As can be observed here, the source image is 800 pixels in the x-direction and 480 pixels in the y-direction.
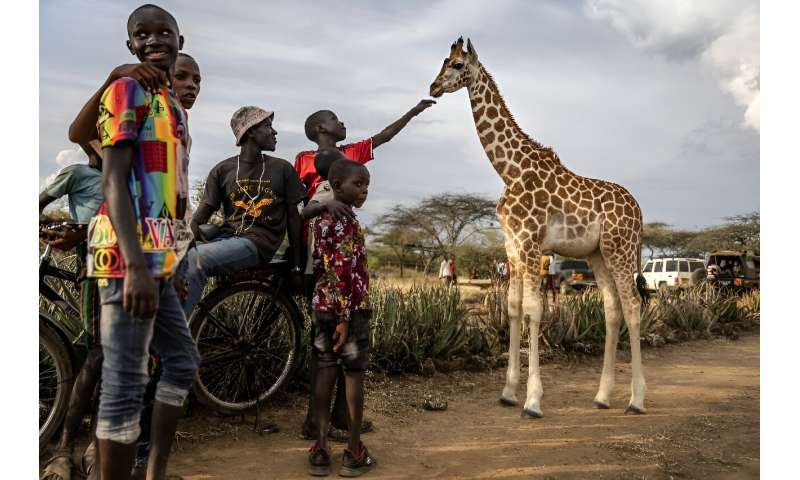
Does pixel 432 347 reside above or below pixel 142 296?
below

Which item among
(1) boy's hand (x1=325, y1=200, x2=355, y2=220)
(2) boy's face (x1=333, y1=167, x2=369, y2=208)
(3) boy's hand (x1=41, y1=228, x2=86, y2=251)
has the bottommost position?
(3) boy's hand (x1=41, y1=228, x2=86, y2=251)

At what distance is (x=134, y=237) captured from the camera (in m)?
2.11

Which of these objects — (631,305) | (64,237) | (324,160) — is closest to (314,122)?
(324,160)

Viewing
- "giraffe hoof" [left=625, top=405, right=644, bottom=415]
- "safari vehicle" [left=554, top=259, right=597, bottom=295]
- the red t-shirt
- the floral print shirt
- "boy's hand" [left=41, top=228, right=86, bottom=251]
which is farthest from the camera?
"safari vehicle" [left=554, top=259, right=597, bottom=295]

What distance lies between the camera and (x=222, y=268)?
3738mm

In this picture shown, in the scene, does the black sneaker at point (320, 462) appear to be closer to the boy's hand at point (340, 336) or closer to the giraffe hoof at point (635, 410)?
the boy's hand at point (340, 336)

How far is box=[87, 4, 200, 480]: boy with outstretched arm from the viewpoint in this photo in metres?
2.11

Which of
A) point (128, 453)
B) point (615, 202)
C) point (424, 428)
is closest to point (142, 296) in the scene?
point (128, 453)

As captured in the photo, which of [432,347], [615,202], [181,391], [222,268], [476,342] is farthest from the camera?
[476,342]

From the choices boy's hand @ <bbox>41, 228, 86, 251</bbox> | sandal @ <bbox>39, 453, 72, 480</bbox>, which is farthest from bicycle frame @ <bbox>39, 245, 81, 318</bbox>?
sandal @ <bbox>39, 453, 72, 480</bbox>

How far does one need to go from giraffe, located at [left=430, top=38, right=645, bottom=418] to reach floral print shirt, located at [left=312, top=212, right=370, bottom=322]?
74.3 inches

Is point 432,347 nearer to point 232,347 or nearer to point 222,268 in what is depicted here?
point 232,347

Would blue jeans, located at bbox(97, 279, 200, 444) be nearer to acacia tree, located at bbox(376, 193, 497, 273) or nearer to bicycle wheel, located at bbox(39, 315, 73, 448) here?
bicycle wheel, located at bbox(39, 315, 73, 448)

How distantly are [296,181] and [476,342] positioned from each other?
3.45m
